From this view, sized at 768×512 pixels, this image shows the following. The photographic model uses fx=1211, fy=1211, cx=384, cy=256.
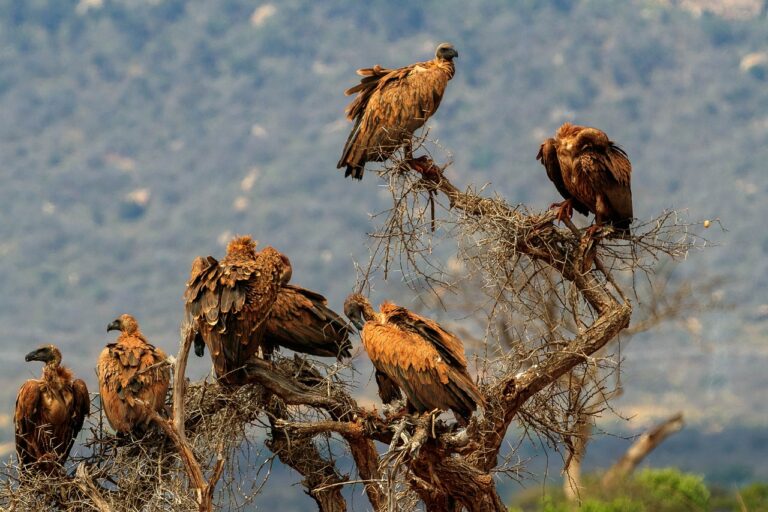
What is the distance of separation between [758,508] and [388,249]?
13.2 metres

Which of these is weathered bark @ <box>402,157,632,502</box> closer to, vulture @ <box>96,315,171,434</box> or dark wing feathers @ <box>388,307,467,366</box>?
dark wing feathers @ <box>388,307,467,366</box>

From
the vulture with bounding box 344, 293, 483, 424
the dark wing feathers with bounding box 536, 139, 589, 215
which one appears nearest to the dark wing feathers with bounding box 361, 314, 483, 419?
the vulture with bounding box 344, 293, 483, 424

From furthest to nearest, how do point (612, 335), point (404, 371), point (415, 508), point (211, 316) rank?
point (415, 508), point (612, 335), point (211, 316), point (404, 371)

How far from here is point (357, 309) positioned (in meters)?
9.21

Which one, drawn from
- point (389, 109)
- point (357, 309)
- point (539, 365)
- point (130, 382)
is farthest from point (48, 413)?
point (539, 365)

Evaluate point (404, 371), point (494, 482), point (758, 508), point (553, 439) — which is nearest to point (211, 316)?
point (404, 371)

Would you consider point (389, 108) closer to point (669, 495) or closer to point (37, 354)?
point (37, 354)

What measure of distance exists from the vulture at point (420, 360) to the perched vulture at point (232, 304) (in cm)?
97

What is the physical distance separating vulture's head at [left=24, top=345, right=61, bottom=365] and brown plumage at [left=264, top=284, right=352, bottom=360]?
6.03 ft

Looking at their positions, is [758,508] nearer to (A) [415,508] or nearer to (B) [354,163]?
(A) [415,508]

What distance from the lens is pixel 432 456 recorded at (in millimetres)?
8508

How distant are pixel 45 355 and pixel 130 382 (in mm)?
1040

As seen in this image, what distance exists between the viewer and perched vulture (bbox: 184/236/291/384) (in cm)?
920

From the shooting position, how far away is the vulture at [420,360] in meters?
8.16
